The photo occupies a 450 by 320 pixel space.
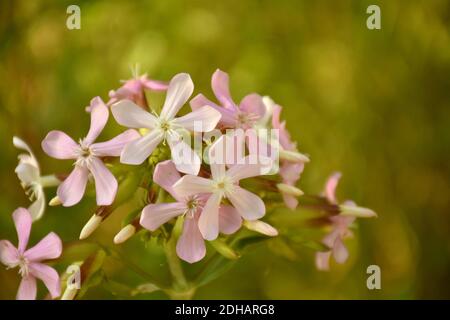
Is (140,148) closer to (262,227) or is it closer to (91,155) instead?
(91,155)

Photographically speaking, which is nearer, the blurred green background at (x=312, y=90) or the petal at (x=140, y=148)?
the petal at (x=140, y=148)

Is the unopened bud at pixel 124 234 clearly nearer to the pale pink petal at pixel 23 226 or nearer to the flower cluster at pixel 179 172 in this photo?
the flower cluster at pixel 179 172

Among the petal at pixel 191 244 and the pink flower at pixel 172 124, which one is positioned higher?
the pink flower at pixel 172 124

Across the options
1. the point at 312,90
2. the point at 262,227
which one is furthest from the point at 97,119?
the point at 312,90

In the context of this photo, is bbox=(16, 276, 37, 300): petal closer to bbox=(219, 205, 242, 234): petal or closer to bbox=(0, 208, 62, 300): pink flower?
bbox=(0, 208, 62, 300): pink flower

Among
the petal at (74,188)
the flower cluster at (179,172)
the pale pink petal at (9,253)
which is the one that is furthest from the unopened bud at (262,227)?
the pale pink petal at (9,253)

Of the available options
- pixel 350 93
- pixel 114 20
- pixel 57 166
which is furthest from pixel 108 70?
pixel 350 93
